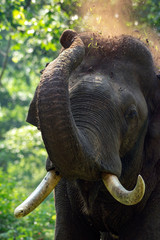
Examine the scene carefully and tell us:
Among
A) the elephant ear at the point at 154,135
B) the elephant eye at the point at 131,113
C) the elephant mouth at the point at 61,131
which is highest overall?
the elephant mouth at the point at 61,131

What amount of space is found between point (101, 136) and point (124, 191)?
50 cm

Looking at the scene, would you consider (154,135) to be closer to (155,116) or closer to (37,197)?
(155,116)

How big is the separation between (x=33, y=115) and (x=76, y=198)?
0.84 metres

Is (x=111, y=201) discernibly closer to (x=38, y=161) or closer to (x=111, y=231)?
(x=111, y=231)

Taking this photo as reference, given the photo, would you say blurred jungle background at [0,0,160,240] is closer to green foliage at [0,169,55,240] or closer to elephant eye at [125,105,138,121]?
green foliage at [0,169,55,240]

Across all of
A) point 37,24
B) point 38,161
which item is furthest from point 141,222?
point 38,161

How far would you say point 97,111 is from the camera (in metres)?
3.80

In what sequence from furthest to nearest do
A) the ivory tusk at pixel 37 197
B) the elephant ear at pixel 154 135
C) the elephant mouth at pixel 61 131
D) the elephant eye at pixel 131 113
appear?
the elephant ear at pixel 154 135, the elephant eye at pixel 131 113, the ivory tusk at pixel 37 197, the elephant mouth at pixel 61 131

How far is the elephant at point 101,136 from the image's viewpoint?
3.28m

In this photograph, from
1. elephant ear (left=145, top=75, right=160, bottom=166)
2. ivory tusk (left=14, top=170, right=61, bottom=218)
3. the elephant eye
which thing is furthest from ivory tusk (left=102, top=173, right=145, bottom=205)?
elephant ear (left=145, top=75, right=160, bottom=166)

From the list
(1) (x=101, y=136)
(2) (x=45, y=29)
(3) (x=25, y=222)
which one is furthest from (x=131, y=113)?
(2) (x=45, y=29)

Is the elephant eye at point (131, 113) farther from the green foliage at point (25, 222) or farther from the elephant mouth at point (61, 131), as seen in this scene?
the green foliage at point (25, 222)

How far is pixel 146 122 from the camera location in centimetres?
456

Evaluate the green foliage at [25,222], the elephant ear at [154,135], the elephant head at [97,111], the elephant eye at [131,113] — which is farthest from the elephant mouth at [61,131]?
the green foliage at [25,222]
